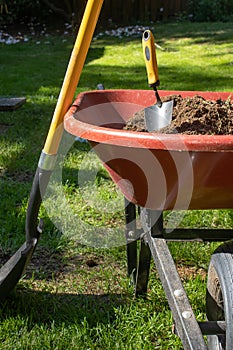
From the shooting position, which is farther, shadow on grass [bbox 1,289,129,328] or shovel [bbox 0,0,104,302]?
shadow on grass [bbox 1,289,129,328]

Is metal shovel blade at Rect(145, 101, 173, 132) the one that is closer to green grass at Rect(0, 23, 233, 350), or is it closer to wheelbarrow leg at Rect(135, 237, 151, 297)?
wheelbarrow leg at Rect(135, 237, 151, 297)

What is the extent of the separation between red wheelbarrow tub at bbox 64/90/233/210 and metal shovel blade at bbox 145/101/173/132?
Result: 21 centimetres

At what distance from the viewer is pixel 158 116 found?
168 cm

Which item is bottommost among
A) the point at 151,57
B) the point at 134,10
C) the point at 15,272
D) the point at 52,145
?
the point at 134,10

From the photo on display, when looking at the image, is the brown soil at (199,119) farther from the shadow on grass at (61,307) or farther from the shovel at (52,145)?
the shadow on grass at (61,307)

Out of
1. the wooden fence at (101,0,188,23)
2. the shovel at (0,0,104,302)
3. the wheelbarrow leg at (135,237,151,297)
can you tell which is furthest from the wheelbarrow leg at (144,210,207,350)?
the wooden fence at (101,0,188,23)

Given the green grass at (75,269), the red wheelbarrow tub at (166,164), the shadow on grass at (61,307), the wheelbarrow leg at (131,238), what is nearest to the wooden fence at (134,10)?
the green grass at (75,269)

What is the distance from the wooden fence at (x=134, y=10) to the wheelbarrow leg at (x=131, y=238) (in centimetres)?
955

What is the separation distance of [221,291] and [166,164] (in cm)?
38

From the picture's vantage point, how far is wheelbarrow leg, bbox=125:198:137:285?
81.1 inches

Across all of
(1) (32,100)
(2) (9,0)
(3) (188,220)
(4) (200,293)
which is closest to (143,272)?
(4) (200,293)

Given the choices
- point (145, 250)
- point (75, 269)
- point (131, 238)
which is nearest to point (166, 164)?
point (145, 250)

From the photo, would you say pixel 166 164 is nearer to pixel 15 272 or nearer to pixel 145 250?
pixel 145 250

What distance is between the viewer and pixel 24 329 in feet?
6.05
